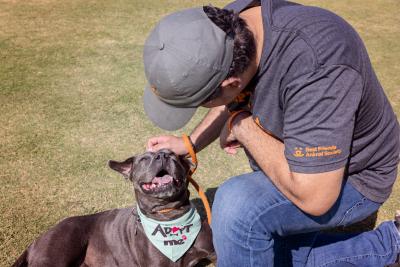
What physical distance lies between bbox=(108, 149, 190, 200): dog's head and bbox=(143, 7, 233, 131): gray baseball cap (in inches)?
36.7

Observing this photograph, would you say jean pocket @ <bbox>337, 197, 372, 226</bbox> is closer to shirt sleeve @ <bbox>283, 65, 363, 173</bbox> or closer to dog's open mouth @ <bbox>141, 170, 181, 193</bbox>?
shirt sleeve @ <bbox>283, 65, 363, 173</bbox>

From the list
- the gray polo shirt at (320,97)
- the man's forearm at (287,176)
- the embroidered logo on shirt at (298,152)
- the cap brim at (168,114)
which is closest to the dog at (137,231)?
the cap brim at (168,114)

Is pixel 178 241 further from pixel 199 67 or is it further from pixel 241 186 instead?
pixel 199 67

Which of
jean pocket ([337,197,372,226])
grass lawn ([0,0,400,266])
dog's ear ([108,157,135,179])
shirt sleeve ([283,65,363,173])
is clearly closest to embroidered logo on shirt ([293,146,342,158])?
shirt sleeve ([283,65,363,173])

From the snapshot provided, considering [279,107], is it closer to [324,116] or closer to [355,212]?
[324,116]

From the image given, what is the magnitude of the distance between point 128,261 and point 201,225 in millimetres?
635

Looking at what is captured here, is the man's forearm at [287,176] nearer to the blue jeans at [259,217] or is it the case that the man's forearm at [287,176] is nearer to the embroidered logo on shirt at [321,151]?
the embroidered logo on shirt at [321,151]

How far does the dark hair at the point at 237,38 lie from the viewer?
7.59ft

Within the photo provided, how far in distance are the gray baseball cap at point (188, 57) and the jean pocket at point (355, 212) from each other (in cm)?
116

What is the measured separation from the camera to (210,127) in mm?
3334

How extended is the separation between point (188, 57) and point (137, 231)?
166 cm

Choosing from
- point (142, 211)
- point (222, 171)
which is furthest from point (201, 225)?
point (222, 171)

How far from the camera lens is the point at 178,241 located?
3303mm

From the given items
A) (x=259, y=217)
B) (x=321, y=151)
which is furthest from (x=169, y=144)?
(x=321, y=151)
